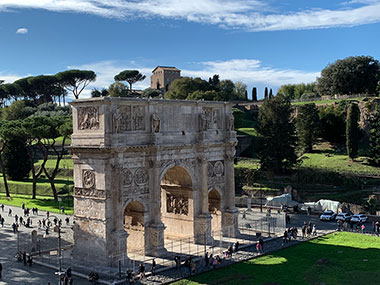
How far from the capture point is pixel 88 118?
28.7 meters

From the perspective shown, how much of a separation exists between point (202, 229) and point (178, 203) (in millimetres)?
2668

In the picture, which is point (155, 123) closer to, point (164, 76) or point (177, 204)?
point (177, 204)

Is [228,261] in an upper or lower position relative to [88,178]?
lower

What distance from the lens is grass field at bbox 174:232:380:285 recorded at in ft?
86.2

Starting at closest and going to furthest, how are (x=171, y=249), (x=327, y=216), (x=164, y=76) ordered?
1. (x=171, y=249)
2. (x=327, y=216)
3. (x=164, y=76)

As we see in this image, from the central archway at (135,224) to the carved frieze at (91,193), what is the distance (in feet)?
9.27

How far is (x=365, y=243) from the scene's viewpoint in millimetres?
34156

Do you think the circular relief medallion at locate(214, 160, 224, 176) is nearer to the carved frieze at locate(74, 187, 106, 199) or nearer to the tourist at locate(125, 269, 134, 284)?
the carved frieze at locate(74, 187, 106, 199)

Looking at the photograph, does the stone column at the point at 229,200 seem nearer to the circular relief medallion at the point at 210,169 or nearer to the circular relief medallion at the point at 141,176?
the circular relief medallion at the point at 210,169

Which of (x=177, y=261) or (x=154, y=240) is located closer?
(x=177, y=261)

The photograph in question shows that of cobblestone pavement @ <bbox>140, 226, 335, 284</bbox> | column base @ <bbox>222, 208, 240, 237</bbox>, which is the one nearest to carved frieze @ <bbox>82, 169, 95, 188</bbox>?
cobblestone pavement @ <bbox>140, 226, 335, 284</bbox>

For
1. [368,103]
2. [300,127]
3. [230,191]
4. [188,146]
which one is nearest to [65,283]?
[188,146]

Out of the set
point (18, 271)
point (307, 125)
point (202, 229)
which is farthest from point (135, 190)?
point (307, 125)

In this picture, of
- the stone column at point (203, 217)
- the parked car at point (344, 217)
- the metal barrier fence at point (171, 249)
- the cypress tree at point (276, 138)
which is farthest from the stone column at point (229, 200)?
the cypress tree at point (276, 138)
